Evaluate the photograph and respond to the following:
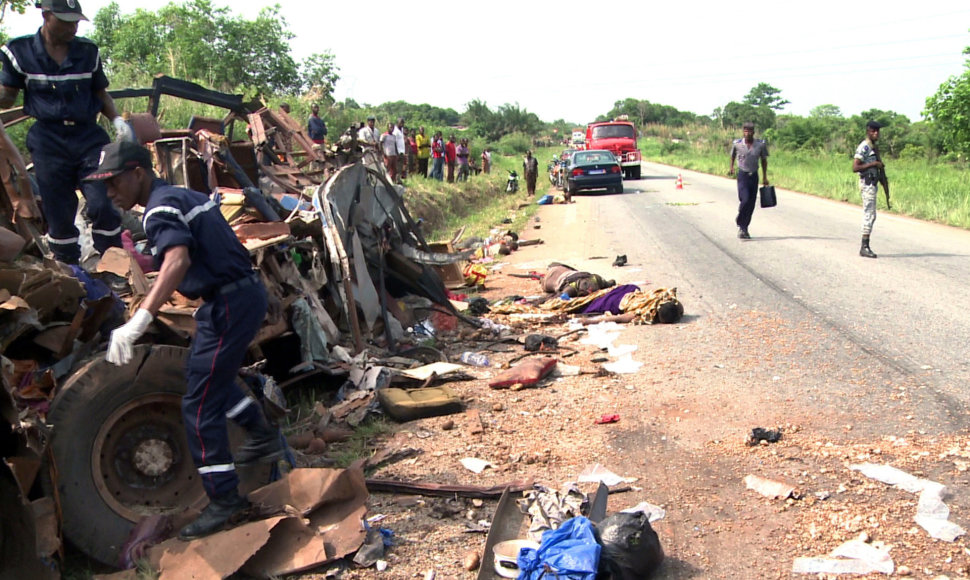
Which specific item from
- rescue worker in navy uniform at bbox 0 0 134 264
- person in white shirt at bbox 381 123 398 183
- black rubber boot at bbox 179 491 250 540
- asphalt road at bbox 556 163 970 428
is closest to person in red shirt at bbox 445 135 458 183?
person in white shirt at bbox 381 123 398 183

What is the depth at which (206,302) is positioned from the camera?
3.89 m

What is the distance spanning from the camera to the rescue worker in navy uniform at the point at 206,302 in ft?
12.1

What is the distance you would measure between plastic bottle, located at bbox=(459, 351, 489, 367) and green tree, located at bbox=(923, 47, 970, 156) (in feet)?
89.6

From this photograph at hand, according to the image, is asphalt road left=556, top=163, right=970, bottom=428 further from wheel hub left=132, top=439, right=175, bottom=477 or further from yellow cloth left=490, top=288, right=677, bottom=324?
wheel hub left=132, top=439, right=175, bottom=477

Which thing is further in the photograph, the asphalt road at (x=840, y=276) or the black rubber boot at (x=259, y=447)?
the asphalt road at (x=840, y=276)

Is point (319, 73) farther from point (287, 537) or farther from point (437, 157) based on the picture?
point (287, 537)

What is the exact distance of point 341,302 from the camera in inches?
281

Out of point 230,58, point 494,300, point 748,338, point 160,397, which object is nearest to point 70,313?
point 160,397

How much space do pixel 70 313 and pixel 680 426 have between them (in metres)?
3.80

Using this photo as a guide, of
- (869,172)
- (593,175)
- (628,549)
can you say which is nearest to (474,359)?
(628,549)

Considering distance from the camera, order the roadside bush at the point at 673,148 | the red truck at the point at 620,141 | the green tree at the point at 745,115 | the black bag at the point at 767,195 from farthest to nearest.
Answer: the green tree at the point at 745,115 → the roadside bush at the point at 673,148 → the red truck at the point at 620,141 → the black bag at the point at 767,195

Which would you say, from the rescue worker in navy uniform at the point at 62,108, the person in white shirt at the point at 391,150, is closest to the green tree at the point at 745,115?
the person in white shirt at the point at 391,150

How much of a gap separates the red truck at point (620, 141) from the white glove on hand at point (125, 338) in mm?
32790

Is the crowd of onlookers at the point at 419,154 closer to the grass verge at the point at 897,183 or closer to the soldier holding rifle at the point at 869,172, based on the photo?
the soldier holding rifle at the point at 869,172
